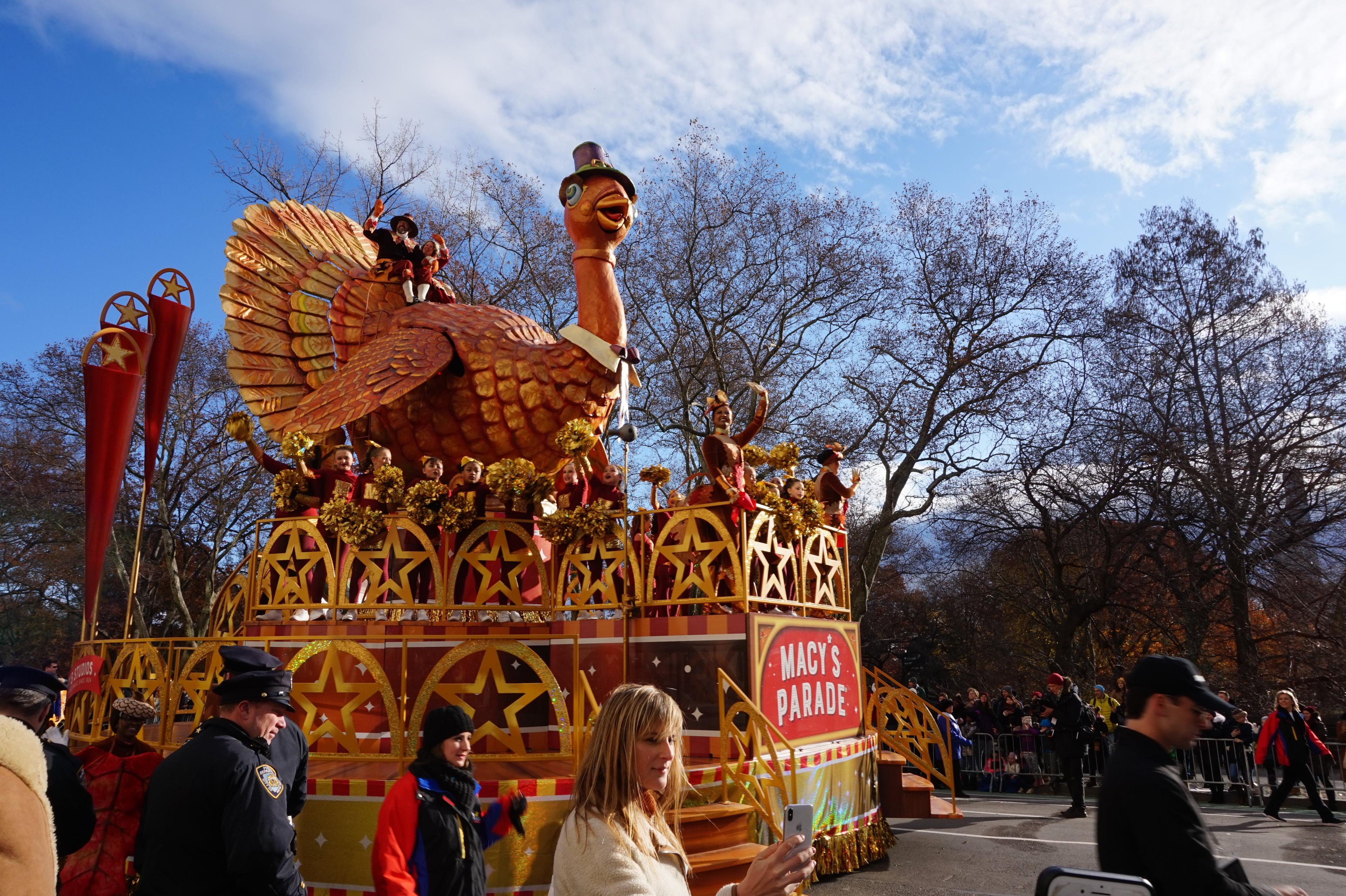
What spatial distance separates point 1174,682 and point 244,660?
3.07m

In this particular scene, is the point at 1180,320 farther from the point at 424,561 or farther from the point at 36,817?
the point at 36,817

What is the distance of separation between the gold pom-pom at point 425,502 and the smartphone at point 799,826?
5898 mm

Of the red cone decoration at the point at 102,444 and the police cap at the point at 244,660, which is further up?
the red cone decoration at the point at 102,444

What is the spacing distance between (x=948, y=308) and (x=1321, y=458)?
816 centimetres

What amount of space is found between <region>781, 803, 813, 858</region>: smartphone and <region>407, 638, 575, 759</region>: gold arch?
191 inches

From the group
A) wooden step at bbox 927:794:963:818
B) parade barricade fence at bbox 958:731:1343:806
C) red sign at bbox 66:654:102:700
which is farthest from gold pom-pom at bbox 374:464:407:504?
parade barricade fence at bbox 958:731:1343:806

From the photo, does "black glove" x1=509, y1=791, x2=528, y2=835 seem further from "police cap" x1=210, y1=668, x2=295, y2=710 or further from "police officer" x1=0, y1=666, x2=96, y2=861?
"police officer" x1=0, y1=666, x2=96, y2=861

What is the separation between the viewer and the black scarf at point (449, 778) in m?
3.58

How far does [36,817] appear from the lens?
1844 millimetres

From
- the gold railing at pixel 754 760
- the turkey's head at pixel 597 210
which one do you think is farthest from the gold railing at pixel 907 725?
the turkey's head at pixel 597 210

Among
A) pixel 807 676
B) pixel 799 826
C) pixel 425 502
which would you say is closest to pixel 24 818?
pixel 799 826

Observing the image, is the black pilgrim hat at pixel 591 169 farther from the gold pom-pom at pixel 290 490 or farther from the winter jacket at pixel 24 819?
the winter jacket at pixel 24 819

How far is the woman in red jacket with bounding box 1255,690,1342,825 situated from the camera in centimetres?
1037

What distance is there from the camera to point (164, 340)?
29.4 feet
